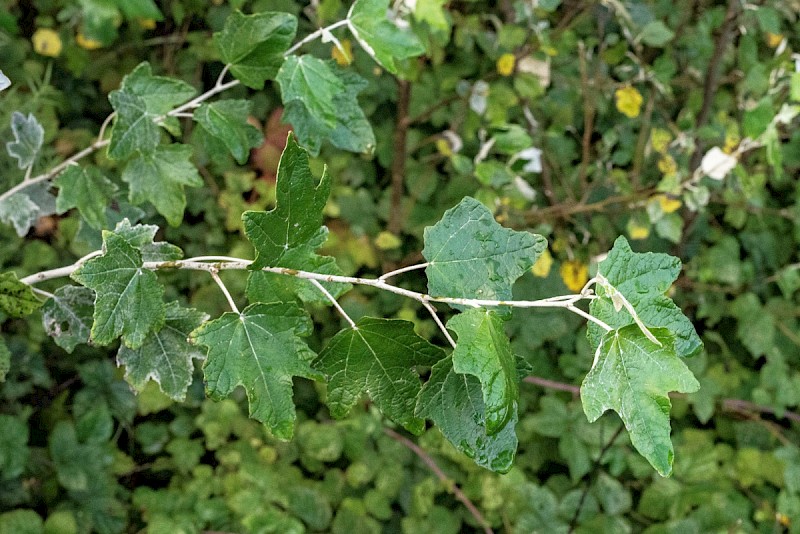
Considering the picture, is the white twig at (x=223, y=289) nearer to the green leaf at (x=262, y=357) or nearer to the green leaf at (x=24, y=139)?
the green leaf at (x=262, y=357)

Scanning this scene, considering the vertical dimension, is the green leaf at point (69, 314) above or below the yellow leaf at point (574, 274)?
above

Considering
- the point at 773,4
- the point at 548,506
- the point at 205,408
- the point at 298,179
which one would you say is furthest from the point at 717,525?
the point at 298,179

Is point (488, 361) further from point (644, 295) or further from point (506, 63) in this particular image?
point (506, 63)

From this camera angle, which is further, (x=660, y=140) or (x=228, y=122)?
(x=660, y=140)

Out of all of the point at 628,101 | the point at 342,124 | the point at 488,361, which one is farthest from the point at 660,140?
the point at 488,361

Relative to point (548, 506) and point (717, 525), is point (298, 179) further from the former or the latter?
point (717, 525)

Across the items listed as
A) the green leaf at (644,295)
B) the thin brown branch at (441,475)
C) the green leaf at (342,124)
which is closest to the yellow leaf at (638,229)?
the thin brown branch at (441,475)

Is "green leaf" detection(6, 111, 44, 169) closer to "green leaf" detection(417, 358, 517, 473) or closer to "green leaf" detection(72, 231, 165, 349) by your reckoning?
"green leaf" detection(72, 231, 165, 349)
